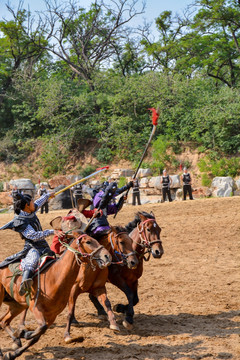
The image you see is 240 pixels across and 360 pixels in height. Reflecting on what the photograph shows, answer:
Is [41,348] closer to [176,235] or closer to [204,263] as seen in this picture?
[204,263]

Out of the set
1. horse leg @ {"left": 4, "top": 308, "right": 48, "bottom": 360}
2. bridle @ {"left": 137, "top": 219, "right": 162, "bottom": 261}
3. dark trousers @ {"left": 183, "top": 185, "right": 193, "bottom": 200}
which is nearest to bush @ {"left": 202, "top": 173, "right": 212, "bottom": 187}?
dark trousers @ {"left": 183, "top": 185, "right": 193, "bottom": 200}

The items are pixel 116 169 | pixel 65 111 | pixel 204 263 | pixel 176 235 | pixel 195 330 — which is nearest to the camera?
pixel 195 330

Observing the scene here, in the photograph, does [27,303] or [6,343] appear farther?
[6,343]

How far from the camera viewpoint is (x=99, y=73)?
32656mm

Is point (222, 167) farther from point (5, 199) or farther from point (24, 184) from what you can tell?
point (5, 199)

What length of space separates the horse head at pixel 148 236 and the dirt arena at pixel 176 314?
125cm

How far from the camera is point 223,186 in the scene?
22.6 metres

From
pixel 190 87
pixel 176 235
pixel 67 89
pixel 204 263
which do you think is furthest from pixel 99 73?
pixel 204 263

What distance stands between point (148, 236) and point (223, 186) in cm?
1620

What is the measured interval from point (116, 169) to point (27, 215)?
69.0ft

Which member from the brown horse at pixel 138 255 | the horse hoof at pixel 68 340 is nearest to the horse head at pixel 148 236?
the brown horse at pixel 138 255

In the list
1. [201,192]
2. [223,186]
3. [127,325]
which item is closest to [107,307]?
[127,325]

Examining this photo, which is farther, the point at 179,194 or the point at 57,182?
the point at 57,182

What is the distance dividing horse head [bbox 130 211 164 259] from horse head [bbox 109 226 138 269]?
1.14ft
